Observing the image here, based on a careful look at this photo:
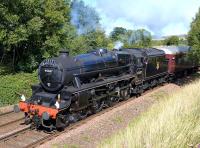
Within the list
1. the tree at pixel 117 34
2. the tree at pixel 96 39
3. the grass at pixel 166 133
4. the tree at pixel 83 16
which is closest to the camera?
the grass at pixel 166 133

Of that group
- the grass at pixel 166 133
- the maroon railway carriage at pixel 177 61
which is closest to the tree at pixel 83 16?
the maroon railway carriage at pixel 177 61

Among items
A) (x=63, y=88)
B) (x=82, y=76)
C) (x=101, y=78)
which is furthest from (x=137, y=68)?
(x=63, y=88)

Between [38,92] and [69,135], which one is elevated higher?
[38,92]

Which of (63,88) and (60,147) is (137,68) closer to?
(63,88)

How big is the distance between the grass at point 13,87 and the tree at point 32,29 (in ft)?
7.15

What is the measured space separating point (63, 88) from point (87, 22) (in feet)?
127

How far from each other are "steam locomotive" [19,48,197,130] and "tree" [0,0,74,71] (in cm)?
571

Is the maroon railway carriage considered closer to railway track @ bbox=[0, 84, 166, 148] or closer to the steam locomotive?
the steam locomotive

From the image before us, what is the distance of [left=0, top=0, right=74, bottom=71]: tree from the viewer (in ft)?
70.8

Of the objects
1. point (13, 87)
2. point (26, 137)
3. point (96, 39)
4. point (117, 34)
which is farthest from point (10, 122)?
point (117, 34)

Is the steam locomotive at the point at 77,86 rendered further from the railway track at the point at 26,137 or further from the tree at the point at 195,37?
the tree at the point at 195,37

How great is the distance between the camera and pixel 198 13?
26.3 metres

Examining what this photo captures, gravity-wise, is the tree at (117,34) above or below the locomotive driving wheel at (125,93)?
above

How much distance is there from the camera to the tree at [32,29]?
2159 centimetres
